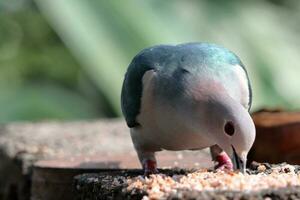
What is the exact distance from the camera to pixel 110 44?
5148 mm

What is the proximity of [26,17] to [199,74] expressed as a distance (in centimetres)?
606

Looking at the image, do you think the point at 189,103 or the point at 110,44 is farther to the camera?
the point at 110,44

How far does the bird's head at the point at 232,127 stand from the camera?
210cm

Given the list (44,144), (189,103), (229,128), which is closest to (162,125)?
(189,103)

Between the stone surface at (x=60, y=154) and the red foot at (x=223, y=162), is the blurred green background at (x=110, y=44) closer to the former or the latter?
the stone surface at (x=60, y=154)

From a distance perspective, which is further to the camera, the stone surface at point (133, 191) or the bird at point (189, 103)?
the bird at point (189, 103)

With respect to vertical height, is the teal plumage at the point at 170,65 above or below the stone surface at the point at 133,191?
above

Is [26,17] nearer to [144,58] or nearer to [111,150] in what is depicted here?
[111,150]

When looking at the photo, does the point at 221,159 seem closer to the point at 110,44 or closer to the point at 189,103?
the point at 189,103

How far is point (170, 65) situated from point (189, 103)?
16 cm

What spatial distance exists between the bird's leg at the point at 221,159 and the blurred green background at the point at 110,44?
2.45 metres

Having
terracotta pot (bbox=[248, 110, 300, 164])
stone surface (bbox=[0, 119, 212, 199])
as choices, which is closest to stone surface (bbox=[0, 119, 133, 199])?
stone surface (bbox=[0, 119, 212, 199])

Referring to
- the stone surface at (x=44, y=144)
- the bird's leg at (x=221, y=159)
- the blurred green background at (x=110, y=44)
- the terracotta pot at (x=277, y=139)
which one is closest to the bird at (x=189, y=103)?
the bird's leg at (x=221, y=159)

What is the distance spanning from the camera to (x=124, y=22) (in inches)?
207
